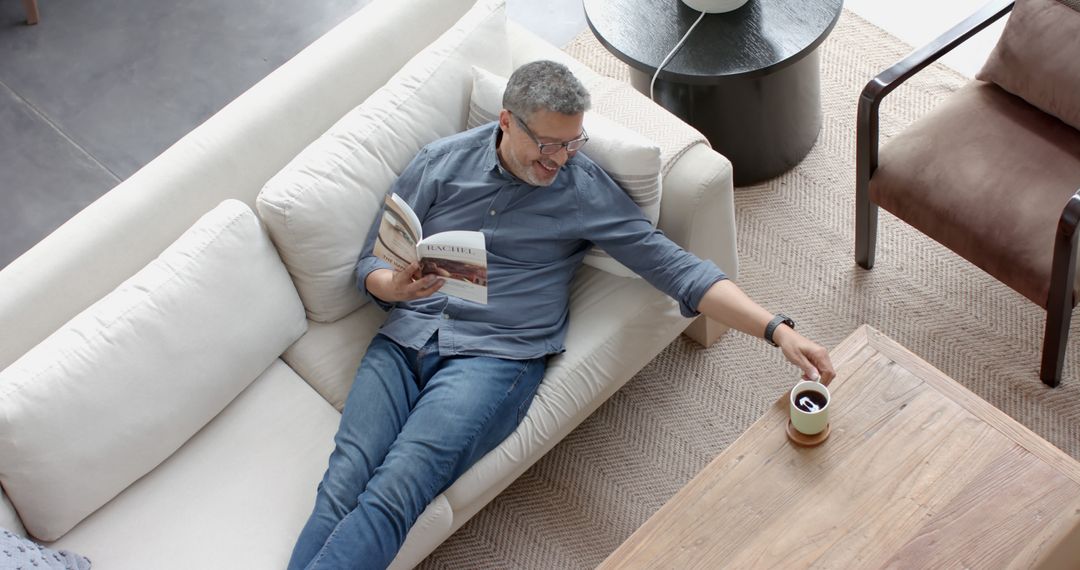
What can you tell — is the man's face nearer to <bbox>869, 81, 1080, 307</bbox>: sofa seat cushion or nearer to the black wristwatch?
the black wristwatch

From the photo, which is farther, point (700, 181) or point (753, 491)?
point (700, 181)

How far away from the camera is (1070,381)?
111 inches

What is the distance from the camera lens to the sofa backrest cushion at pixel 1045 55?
2574 millimetres

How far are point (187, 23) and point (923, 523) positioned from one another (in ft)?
9.68

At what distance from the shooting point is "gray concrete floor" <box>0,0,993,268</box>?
141 inches

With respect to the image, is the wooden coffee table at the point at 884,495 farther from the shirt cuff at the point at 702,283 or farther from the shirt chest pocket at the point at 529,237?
the shirt chest pocket at the point at 529,237

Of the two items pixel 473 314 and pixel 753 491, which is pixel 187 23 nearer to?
pixel 473 314

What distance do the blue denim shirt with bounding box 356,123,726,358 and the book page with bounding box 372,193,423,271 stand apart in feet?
0.48

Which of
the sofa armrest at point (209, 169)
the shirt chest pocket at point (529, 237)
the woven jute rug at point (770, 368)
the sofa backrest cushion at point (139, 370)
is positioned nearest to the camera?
the sofa backrest cushion at point (139, 370)

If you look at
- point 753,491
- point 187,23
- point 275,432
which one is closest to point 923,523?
point 753,491

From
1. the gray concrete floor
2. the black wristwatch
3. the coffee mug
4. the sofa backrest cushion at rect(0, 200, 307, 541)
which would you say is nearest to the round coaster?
the coffee mug

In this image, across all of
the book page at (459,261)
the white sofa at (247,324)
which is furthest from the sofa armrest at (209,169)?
the book page at (459,261)

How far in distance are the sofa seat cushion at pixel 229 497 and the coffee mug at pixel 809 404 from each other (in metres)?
0.99

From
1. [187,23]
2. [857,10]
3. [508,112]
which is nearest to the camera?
[508,112]
